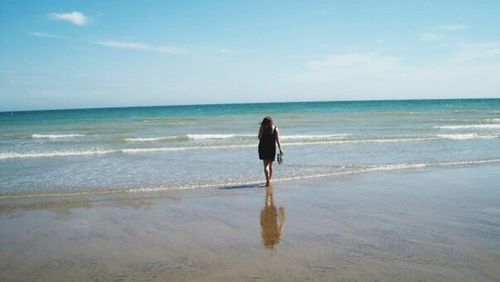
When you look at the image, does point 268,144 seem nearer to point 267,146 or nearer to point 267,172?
point 267,146

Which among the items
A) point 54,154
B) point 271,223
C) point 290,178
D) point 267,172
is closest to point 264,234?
point 271,223

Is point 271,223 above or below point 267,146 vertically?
below

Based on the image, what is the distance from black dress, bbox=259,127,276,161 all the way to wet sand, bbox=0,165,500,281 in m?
0.93

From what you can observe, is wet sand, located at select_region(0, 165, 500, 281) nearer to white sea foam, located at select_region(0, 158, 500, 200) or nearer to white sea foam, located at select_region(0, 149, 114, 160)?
white sea foam, located at select_region(0, 158, 500, 200)

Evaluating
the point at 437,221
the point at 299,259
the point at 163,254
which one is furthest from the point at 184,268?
the point at 437,221

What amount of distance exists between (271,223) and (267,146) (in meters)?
3.77

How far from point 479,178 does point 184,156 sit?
9.35 meters

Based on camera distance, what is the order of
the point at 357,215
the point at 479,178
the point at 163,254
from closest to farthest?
the point at 163,254
the point at 357,215
the point at 479,178

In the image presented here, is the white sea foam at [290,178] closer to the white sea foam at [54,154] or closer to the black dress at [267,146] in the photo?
the black dress at [267,146]

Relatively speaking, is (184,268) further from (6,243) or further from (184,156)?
(184,156)

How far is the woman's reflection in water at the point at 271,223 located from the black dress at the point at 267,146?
1827 mm

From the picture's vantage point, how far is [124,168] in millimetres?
13242

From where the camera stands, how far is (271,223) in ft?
22.8

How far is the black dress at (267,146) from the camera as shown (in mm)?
10469
